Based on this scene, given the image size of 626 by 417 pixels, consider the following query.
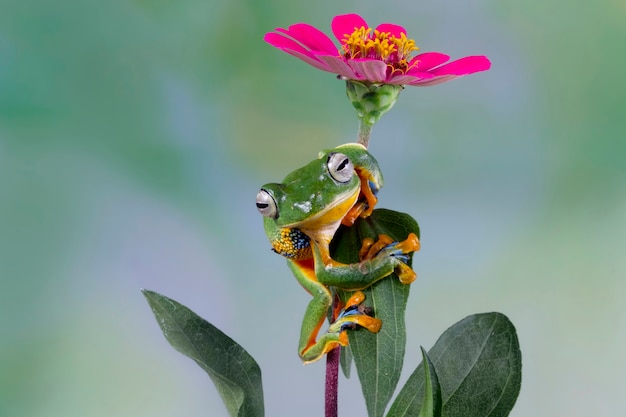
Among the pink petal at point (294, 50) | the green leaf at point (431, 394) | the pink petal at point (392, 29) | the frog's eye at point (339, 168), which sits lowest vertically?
the green leaf at point (431, 394)

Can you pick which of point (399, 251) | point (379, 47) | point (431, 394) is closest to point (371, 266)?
point (399, 251)

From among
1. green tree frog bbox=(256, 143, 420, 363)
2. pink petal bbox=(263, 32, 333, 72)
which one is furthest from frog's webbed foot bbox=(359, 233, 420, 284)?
pink petal bbox=(263, 32, 333, 72)

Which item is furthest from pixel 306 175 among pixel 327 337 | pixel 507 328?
pixel 507 328

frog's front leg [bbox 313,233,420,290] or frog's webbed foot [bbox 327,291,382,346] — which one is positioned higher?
frog's front leg [bbox 313,233,420,290]

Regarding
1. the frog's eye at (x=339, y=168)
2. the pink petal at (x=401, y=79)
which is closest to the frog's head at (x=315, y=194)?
the frog's eye at (x=339, y=168)

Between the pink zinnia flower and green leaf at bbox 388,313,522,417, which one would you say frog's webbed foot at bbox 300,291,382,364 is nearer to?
green leaf at bbox 388,313,522,417

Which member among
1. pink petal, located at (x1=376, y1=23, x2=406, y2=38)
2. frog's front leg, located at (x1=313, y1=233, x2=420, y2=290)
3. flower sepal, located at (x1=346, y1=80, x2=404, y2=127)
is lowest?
frog's front leg, located at (x1=313, y1=233, x2=420, y2=290)

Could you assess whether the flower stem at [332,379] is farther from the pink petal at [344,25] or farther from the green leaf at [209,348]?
the pink petal at [344,25]
